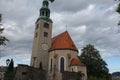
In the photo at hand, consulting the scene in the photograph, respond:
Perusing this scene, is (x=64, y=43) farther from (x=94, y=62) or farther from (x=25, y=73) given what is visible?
(x=25, y=73)

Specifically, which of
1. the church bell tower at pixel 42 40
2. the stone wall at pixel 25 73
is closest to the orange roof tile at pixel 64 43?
the church bell tower at pixel 42 40

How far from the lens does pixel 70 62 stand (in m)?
45.5

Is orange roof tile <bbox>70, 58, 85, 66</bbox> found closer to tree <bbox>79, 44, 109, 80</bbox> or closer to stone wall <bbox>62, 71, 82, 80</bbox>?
stone wall <bbox>62, 71, 82, 80</bbox>

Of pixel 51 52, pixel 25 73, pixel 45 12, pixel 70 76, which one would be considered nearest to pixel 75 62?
pixel 51 52

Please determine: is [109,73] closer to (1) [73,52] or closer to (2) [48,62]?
(1) [73,52]

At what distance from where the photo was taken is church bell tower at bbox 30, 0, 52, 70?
48.4 meters

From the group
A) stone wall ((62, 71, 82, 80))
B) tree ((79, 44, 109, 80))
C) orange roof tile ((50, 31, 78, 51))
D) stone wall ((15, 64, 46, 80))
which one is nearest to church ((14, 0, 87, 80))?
orange roof tile ((50, 31, 78, 51))

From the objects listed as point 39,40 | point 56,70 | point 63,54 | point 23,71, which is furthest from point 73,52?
point 23,71

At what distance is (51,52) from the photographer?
1903 inches

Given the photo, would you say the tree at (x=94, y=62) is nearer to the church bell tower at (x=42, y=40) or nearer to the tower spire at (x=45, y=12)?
the church bell tower at (x=42, y=40)

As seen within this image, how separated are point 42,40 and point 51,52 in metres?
→ 4.12

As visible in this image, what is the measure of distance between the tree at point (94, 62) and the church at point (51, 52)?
6674 mm

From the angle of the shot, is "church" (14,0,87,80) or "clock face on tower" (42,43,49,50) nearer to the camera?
"church" (14,0,87,80)

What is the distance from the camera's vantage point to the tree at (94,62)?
51250 mm
